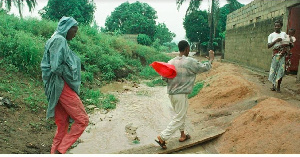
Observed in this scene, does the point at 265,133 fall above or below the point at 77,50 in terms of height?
below

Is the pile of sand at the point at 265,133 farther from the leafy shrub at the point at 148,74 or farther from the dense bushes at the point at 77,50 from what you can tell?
the leafy shrub at the point at 148,74

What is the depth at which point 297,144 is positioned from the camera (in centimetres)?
291

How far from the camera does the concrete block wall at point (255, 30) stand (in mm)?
8691

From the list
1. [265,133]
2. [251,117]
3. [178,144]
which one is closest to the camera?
[265,133]

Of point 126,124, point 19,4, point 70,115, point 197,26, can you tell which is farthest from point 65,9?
point 70,115

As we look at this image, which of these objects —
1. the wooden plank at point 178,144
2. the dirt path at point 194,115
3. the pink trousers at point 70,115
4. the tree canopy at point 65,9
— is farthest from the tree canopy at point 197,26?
the pink trousers at point 70,115

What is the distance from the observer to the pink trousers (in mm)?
2943

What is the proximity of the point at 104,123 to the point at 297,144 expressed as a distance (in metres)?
3.89

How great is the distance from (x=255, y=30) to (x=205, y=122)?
7.27m

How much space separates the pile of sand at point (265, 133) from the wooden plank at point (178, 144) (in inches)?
6.2

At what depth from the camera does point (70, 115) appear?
9.86ft

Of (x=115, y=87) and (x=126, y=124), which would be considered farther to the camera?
(x=115, y=87)

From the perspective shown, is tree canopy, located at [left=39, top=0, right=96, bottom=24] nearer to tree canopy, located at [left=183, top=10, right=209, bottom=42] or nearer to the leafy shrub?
tree canopy, located at [left=183, top=10, right=209, bottom=42]

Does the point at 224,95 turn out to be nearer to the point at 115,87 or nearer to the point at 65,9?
the point at 115,87
